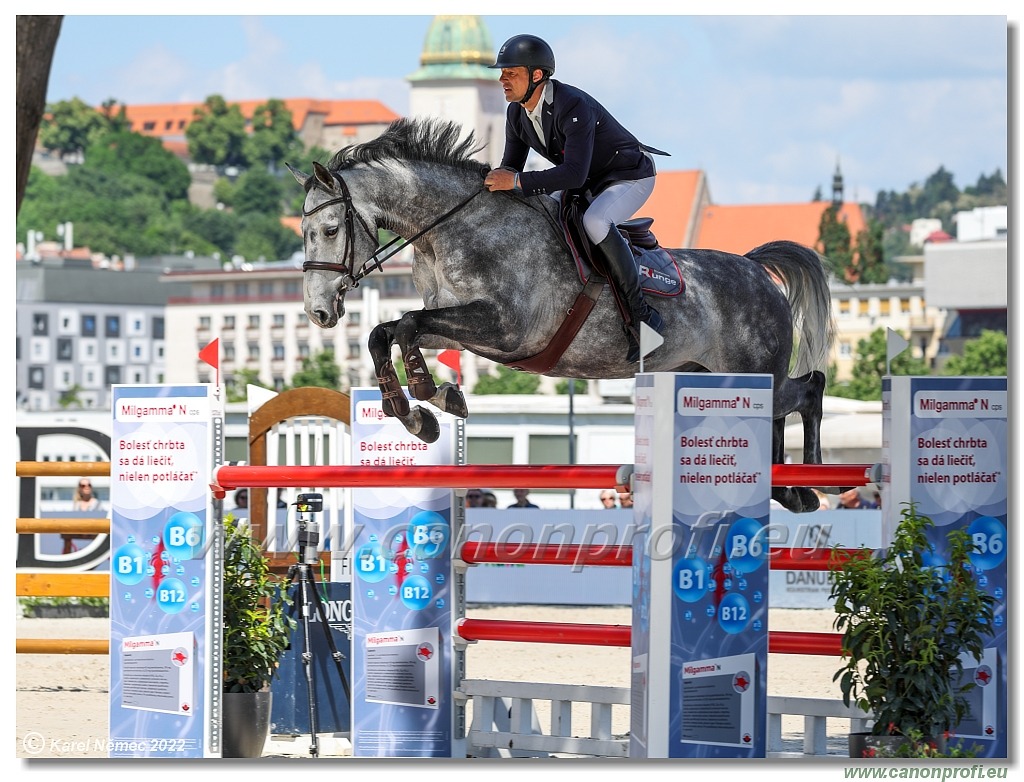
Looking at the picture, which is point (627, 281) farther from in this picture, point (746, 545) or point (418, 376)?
point (746, 545)

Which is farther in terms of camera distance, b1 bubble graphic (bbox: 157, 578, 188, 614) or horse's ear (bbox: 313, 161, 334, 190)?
b1 bubble graphic (bbox: 157, 578, 188, 614)

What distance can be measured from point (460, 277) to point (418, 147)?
545mm

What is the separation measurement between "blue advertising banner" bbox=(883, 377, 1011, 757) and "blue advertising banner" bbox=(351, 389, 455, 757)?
5.37ft

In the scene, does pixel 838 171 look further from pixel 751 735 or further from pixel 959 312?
pixel 751 735

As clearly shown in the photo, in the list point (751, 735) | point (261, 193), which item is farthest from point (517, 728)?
point (261, 193)

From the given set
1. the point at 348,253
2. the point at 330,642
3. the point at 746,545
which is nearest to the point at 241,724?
the point at 330,642

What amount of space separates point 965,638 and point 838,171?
13978cm

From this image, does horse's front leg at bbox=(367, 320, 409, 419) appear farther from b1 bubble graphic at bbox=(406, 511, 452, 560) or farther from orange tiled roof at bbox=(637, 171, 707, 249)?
orange tiled roof at bbox=(637, 171, 707, 249)

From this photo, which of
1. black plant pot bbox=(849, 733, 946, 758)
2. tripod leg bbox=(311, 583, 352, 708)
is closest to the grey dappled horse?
tripod leg bbox=(311, 583, 352, 708)

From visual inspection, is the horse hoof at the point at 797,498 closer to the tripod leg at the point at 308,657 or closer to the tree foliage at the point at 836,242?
the tripod leg at the point at 308,657

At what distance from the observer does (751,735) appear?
4652mm

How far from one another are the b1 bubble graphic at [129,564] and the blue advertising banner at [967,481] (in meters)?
2.49

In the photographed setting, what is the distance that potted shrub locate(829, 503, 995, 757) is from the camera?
4668 mm

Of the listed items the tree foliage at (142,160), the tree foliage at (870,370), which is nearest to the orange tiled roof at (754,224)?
the tree foliage at (870,370)
